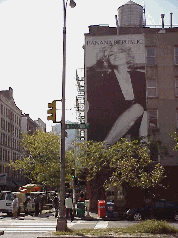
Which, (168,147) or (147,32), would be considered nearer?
(168,147)

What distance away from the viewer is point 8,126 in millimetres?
77000

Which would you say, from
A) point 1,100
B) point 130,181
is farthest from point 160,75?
point 1,100

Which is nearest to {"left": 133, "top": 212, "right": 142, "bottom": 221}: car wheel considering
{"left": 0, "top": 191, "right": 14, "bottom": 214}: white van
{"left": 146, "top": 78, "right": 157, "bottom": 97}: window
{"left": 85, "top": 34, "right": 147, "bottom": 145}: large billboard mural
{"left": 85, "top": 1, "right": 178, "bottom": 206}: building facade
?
{"left": 0, "top": 191, "right": 14, "bottom": 214}: white van

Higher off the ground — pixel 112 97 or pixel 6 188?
pixel 112 97

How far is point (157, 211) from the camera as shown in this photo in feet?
86.1

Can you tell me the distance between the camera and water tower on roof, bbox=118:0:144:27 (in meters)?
46.6

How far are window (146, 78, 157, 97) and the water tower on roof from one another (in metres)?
9.50

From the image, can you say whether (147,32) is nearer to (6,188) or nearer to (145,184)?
(145,184)

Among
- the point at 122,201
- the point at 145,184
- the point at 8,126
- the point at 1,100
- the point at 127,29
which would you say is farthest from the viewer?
the point at 8,126

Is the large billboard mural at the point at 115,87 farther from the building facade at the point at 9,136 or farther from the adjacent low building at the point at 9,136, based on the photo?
the building facade at the point at 9,136

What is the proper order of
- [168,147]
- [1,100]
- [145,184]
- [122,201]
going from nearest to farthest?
[145,184], [122,201], [168,147], [1,100]

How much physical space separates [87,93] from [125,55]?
19.0 feet

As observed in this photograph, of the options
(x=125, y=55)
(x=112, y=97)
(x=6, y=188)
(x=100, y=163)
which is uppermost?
(x=125, y=55)

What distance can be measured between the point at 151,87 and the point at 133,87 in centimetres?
186
